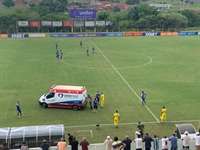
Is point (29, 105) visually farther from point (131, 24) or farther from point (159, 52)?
point (131, 24)

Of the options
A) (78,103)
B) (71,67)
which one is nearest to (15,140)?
(78,103)

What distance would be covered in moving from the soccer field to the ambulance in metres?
0.58

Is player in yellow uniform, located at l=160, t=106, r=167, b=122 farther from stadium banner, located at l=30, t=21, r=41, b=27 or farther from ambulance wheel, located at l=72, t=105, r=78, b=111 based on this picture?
stadium banner, located at l=30, t=21, r=41, b=27

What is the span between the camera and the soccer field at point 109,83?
80.7 ft

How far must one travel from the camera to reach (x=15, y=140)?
18000 mm

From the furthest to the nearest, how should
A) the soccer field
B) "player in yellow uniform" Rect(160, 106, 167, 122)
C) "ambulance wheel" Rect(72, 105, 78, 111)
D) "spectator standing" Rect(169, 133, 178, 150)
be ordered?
"ambulance wheel" Rect(72, 105, 78, 111) < the soccer field < "player in yellow uniform" Rect(160, 106, 167, 122) < "spectator standing" Rect(169, 133, 178, 150)

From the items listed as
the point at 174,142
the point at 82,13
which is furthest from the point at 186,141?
the point at 82,13

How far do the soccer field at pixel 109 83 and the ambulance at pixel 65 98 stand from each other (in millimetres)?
579

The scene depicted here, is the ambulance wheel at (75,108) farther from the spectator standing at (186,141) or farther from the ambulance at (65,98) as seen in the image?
the spectator standing at (186,141)

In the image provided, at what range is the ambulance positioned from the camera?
2667 centimetres

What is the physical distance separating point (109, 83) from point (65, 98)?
31.5ft

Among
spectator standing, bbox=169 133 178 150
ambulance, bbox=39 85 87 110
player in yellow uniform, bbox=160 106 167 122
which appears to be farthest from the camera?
ambulance, bbox=39 85 87 110

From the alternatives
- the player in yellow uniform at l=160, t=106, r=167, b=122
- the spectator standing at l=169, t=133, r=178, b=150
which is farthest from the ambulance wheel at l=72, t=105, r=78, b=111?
the spectator standing at l=169, t=133, r=178, b=150

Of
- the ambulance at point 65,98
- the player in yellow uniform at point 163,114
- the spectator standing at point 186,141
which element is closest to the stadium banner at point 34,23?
the ambulance at point 65,98
